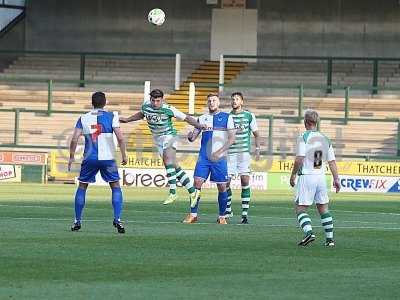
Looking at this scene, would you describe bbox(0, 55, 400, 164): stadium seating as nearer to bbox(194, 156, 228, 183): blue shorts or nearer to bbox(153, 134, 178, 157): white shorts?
bbox(153, 134, 178, 157): white shorts

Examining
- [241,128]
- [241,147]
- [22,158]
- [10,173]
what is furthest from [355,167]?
[241,128]

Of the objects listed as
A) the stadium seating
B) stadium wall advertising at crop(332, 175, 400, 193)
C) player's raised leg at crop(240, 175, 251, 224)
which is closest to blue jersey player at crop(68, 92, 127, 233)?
player's raised leg at crop(240, 175, 251, 224)

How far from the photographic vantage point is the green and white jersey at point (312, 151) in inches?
675

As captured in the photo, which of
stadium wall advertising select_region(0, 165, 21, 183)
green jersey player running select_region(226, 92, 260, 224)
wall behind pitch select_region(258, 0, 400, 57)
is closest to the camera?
green jersey player running select_region(226, 92, 260, 224)

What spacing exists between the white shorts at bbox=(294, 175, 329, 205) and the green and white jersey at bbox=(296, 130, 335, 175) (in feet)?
0.25

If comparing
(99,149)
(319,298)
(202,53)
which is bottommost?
(319,298)

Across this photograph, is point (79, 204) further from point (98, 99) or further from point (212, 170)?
point (212, 170)

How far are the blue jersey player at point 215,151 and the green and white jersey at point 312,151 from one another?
3.87 m

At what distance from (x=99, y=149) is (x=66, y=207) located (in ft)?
20.5

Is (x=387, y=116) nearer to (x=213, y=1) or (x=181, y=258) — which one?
(x=213, y=1)

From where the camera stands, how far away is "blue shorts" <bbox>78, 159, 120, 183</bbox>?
18484mm

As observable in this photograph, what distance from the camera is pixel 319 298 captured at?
1209 cm

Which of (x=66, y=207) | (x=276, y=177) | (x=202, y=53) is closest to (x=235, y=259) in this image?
(x=66, y=207)

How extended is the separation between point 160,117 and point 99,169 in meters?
5.36
